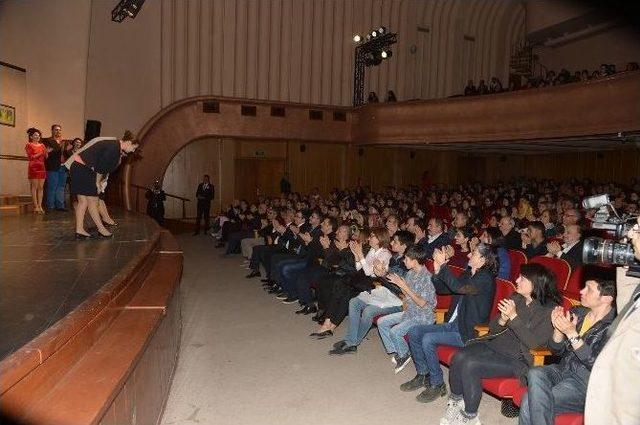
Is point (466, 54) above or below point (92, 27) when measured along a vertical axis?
above

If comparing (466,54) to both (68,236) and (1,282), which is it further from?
(1,282)

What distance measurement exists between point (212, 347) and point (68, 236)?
1.90 metres

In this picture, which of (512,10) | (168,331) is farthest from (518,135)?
(168,331)

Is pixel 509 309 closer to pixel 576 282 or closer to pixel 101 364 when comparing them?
pixel 576 282

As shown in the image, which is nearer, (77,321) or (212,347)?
(77,321)

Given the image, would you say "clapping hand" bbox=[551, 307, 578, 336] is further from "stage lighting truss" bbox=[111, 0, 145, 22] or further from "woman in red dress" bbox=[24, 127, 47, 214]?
"stage lighting truss" bbox=[111, 0, 145, 22]

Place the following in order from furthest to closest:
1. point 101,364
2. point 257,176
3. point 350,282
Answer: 1. point 257,176
2. point 350,282
3. point 101,364

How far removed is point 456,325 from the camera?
136 inches

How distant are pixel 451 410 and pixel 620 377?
140cm

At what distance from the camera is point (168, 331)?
3.31 m

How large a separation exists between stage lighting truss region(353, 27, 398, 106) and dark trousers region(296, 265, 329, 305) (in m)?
8.63

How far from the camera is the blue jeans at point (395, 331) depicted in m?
3.73

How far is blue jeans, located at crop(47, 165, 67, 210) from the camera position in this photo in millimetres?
7383

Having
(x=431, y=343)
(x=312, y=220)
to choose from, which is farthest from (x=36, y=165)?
(x=431, y=343)
